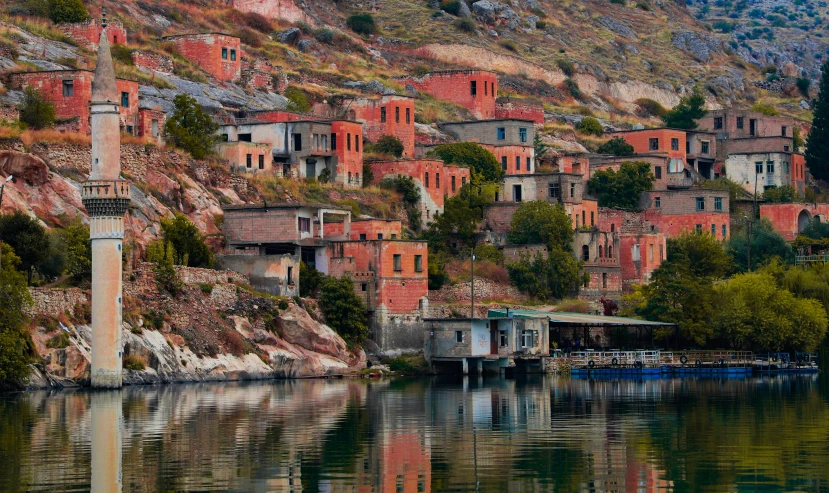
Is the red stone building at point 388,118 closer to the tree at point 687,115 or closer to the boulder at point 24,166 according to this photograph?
the tree at point 687,115

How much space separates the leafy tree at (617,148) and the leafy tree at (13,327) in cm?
6159

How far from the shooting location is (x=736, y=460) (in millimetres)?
49406

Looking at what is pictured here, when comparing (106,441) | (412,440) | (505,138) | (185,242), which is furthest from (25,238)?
(505,138)

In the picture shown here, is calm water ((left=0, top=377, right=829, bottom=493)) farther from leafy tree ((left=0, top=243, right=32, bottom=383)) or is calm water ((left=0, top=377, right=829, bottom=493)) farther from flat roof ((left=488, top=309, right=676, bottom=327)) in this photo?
flat roof ((left=488, top=309, right=676, bottom=327))

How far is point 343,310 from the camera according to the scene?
298 feet

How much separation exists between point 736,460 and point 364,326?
143ft

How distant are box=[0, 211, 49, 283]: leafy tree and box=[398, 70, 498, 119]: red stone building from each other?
176 ft

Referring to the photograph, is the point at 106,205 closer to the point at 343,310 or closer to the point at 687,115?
the point at 343,310

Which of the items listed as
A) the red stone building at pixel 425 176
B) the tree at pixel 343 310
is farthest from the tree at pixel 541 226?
the tree at pixel 343 310

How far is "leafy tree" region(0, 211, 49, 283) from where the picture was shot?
3044 inches

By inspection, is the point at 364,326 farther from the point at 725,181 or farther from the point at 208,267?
the point at 725,181

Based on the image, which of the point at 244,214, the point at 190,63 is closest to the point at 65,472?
the point at 244,214

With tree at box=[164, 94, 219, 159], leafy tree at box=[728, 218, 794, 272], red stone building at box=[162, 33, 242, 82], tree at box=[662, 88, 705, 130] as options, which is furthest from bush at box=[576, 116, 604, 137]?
tree at box=[164, 94, 219, 159]

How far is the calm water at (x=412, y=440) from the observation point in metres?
45.9
